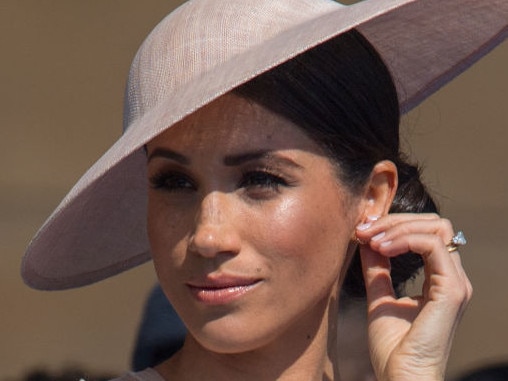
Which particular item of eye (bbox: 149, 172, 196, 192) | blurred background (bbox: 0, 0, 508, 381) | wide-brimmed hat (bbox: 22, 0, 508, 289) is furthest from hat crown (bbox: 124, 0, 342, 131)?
blurred background (bbox: 0, 0, 508, 381)

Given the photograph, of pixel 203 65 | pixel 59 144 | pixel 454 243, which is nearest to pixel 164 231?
pixel 203 65

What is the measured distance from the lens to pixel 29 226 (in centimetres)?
398

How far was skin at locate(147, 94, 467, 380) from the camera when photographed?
2617 mm

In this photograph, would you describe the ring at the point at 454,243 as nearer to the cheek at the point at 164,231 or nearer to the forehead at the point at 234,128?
the forehead at the point at 234,128

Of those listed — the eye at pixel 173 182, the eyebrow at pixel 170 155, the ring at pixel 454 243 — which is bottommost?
the ring at pixel 454 243

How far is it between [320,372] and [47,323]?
1287 mm

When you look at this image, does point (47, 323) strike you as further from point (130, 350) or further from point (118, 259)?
Answer: point (118, 259)

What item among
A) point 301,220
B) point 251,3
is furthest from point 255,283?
point 251,3

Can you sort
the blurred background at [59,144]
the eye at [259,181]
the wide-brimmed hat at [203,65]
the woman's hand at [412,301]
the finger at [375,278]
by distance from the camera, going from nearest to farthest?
the wide-brimmed hat at [203,65] → the eye at [259,181] → the woman's hand at [412,301] → the finger at [375,278] → the blurred background at [59,144]

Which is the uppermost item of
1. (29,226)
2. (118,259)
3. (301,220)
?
(301,220)

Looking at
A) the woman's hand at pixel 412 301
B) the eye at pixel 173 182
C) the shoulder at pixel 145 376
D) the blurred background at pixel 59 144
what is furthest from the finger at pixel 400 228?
the blurred background at pixel 59 144

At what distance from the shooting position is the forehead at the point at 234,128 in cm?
263

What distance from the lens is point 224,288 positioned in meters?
2.62

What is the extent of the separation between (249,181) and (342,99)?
23 centimetres
